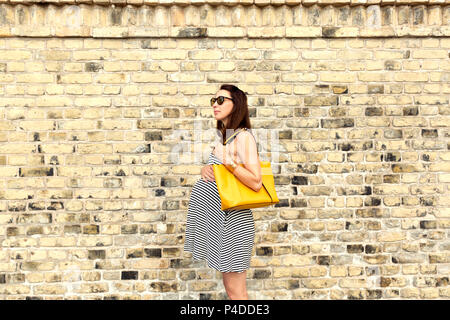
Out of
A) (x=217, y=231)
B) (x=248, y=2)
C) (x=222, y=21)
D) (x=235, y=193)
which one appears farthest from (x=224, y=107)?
(x=248, y=2)

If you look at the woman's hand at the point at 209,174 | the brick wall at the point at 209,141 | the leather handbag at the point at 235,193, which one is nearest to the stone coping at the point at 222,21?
Result: the brick wall at the point at 209,141

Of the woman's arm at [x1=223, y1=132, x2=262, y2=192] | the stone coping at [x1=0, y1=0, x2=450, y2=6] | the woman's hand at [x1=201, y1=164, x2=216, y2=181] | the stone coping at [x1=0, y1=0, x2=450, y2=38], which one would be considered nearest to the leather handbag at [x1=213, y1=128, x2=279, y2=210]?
the woman's arm at [x1=223, y1=132, x2=262, y2=192]

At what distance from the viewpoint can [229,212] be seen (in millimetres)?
2650

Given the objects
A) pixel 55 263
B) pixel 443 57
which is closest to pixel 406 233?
pixel 443 57

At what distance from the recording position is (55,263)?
359 centimetres

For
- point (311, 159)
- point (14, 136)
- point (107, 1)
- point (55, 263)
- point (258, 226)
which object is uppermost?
point (107, 1)

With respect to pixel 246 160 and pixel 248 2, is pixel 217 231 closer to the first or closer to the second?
pixel 246 160

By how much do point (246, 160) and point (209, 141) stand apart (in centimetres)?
119

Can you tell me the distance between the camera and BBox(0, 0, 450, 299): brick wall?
3598 millimetres

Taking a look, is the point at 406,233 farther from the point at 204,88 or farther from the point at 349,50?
the point at 204,88

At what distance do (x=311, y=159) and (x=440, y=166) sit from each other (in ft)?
4.41

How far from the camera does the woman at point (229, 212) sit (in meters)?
2.59

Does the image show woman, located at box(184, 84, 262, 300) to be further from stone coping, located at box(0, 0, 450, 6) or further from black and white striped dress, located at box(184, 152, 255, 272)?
stone coping, located at box(0, 0, 450, 6)

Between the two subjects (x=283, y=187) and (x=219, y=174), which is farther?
(x=283, y=187)
